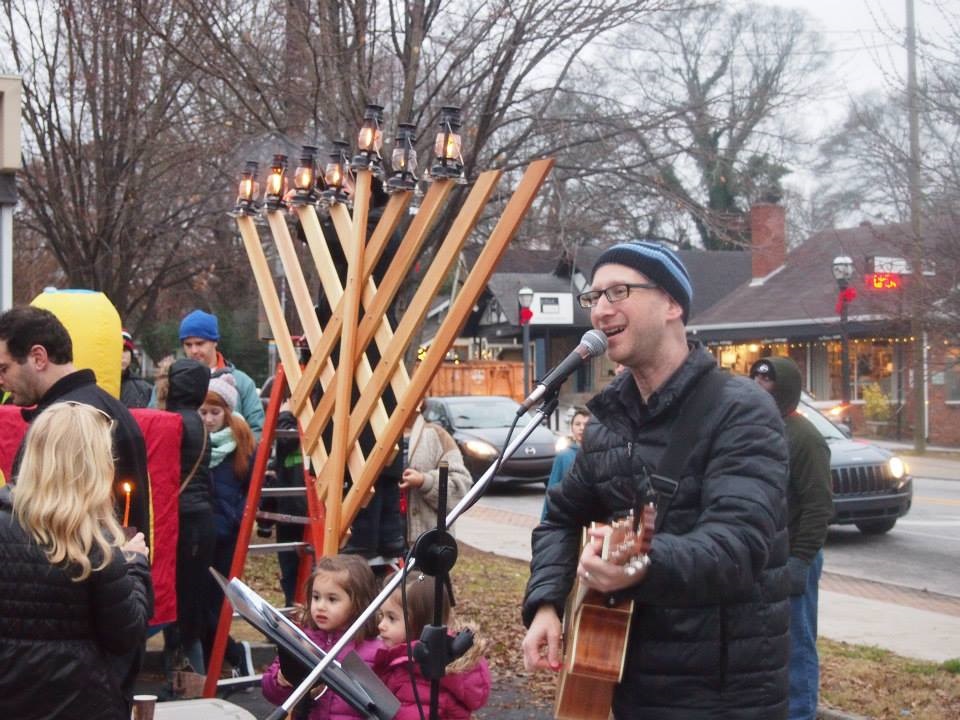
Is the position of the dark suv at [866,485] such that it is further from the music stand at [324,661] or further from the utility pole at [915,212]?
the music stand at [324,661]

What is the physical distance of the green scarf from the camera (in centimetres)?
743

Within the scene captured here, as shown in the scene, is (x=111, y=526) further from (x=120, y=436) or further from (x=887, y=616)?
(x=887, y=616)

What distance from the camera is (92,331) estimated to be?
598 centimetres

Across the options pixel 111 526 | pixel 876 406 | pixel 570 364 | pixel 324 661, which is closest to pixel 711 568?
pixel 570 364

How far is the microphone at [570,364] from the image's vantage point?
11.2 feet

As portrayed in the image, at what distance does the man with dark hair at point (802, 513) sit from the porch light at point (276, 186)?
2737 millimetres

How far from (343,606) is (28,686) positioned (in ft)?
4.68

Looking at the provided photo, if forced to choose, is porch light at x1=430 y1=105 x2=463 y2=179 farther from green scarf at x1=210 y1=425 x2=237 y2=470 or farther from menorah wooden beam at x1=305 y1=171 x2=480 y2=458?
green scarf at x1=210 y1=425 x2=237 y2=470

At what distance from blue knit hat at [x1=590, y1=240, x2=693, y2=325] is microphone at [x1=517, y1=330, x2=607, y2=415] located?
0.22 m

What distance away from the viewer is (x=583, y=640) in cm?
289

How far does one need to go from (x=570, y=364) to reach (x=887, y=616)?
23.6 ft

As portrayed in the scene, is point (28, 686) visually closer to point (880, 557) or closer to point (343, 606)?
point (343, 606)

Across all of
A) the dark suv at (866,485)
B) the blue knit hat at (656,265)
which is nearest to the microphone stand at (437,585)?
the blue knit hat at (656,265)

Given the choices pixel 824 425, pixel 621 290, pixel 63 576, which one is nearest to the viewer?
pixel 621 290
